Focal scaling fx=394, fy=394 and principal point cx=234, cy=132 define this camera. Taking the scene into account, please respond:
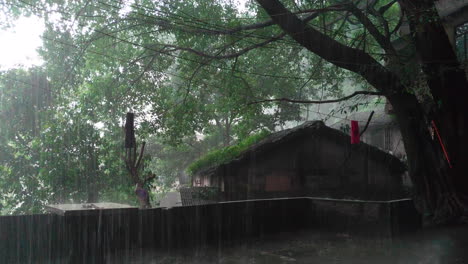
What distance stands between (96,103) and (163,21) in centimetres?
696

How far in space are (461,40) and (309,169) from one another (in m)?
8.04

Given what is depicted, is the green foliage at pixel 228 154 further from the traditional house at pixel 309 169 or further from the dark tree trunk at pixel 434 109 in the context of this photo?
the dark tree trunk at pixel 434 109

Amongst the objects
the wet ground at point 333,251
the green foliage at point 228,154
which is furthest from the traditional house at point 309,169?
the wet ground at point 333,251

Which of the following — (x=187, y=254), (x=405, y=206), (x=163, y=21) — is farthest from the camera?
(x=163, y=21)

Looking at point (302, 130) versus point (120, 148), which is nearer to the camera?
point (302, 130)

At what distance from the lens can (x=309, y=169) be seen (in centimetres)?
1709

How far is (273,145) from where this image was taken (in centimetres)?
1608

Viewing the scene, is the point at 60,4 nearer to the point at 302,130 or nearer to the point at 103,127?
the point at 103,127

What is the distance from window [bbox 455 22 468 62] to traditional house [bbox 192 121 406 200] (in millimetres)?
5079

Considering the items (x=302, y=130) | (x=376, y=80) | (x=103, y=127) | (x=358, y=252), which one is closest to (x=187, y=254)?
(x=358, y=252)

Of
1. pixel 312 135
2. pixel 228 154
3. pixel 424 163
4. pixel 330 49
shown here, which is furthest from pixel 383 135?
pixel 330 49

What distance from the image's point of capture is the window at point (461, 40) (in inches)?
599

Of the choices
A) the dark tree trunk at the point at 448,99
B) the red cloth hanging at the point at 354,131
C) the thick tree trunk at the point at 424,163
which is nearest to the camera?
the dark tree trunk at the point at 448,99

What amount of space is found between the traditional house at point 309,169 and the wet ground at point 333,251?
5209mm
